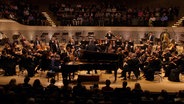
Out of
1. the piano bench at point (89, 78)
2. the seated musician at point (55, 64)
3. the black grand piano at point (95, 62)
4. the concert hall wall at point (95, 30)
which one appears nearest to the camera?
the black grand piano at point (95, 62)

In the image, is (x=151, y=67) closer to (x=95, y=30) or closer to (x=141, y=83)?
(x=141, y=83)

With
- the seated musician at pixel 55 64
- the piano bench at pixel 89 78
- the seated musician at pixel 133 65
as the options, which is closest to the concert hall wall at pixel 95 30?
the seated musician at pixel 55 64

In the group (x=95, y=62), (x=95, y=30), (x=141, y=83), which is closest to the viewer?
(x=95, y=62)

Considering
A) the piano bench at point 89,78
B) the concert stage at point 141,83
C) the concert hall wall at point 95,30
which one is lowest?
the concert stage at point 141,83

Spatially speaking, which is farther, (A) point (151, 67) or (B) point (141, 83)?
(A) point (151, 67)

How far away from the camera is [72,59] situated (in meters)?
18.3

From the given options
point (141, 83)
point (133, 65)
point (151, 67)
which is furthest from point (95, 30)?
point (141, 83)

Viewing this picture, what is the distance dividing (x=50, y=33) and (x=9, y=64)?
41.7 feet

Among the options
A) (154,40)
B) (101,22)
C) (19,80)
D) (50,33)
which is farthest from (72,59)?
(101,22)

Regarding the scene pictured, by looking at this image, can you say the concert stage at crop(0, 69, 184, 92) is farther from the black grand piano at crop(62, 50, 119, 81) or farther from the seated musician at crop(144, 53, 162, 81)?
the black grand piano at crop(62, 50, 119, 81)

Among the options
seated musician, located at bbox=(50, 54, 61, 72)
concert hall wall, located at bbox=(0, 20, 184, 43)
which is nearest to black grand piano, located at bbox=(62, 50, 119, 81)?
seated musician, located at bbox=(50, 54, 61, 72)

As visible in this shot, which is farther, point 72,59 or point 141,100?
point 72,59

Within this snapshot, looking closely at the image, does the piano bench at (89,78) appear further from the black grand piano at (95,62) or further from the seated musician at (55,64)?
the seated musician at (55,64)

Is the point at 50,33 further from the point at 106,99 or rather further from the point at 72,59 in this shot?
the point at 106,99
